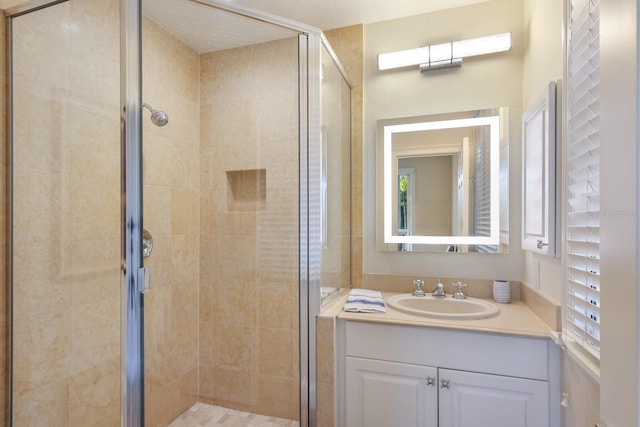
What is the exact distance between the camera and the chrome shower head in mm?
1255

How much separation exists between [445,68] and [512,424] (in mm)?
1734

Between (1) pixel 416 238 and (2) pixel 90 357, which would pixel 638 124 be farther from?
(2) pixel 90 357

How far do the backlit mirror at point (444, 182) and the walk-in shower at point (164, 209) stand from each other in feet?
1.36

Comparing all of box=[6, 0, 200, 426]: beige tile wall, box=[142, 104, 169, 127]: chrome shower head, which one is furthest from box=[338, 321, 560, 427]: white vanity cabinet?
box=[142, 104, 169, 127]: chrome shower head

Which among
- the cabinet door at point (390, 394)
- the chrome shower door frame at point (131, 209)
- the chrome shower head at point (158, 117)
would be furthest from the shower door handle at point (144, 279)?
the cabinet door at point (390, 394)

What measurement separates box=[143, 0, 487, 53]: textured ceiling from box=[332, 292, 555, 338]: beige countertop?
133cm

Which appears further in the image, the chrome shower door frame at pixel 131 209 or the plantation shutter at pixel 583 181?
the chrome shower door frame at pixel 131 209

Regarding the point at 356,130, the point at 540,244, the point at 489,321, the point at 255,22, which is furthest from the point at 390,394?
the point at 255,22

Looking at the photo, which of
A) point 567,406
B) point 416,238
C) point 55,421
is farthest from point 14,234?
point 567,406

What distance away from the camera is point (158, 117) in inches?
51.0

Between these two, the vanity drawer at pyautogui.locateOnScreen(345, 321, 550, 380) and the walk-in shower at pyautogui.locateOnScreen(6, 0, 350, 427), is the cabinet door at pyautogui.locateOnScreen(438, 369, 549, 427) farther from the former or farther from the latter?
the walk-in shower at pyautogui.locateOnScreen(6, 0, 350, 427)

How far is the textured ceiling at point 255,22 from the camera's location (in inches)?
51.8

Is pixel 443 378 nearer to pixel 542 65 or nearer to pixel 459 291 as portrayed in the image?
pixel 459 291

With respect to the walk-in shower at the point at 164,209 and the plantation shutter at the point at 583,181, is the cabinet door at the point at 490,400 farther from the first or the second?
the walk-in shower at the point at 164,209
